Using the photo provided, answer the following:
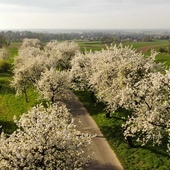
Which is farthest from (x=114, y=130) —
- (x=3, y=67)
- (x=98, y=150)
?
(x=3, y=67)

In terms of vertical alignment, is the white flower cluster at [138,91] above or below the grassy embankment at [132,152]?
above

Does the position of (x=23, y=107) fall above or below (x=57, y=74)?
below

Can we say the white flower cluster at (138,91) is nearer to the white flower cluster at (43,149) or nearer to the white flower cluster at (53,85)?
the white flower cluster at (53,85)

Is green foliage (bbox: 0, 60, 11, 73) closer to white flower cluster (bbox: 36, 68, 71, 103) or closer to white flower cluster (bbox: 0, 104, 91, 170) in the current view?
white flower cluster (bbox: 36, 68, 71, 103)

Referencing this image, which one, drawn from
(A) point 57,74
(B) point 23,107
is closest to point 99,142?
(A) point 57,74

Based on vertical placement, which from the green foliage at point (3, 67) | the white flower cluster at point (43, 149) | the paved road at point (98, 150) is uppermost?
the white flower cluster at point (43, 149)

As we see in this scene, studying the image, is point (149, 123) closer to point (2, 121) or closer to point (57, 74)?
point (57, 74)

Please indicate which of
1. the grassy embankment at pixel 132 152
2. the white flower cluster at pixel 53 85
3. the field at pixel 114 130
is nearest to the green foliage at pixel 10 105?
the field at pixel 114 130

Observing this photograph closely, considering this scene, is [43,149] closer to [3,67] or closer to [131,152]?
[131,152]
